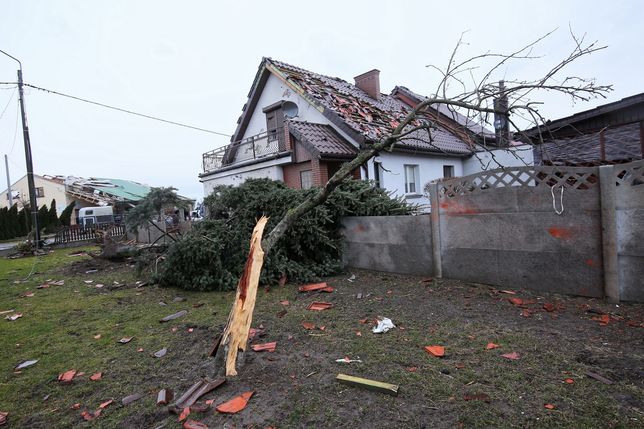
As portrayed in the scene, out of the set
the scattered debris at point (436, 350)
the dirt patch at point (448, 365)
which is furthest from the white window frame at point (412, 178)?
the scattered debris at point (436, 350)

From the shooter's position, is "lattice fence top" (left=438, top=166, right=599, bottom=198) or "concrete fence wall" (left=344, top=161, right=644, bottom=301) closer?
"concrete fence wall" (left=344, top=161, right=644, bottom=301)

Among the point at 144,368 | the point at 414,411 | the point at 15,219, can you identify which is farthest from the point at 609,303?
the point at 15,219

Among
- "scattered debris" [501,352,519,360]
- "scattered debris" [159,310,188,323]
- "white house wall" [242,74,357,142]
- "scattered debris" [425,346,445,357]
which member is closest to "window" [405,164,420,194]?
"white house wall" [242,74,357,142]

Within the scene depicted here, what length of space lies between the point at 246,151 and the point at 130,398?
1541 cm

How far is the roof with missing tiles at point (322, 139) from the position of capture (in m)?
12.5

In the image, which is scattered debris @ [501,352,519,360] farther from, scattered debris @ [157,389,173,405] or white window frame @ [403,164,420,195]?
white window frame @ [403,164,420,195]

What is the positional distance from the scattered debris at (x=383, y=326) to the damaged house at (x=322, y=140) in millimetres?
7031

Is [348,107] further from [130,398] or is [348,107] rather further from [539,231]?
[130,398]

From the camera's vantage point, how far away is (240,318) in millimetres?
3104

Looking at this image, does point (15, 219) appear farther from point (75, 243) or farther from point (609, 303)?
point (609, 303)

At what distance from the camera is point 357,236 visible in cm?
720

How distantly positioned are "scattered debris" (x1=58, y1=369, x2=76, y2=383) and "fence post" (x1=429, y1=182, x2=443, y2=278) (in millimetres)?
A: 5111

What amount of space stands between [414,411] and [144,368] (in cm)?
255

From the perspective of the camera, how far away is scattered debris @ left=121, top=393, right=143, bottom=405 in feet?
9.05
